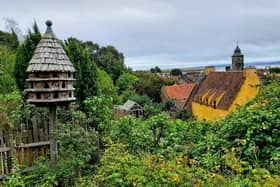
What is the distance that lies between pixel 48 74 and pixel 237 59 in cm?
3021

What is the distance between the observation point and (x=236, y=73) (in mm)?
21719

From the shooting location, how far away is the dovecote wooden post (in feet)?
17.8

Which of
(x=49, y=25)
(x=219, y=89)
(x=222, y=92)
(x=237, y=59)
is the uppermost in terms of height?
(x=237, y=59)

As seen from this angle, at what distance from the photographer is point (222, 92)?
21656 mm

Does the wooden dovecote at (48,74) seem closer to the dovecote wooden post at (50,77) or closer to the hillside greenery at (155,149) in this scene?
the dovecote wooden post at (50,77)

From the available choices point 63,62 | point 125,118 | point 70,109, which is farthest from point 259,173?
point 70,109

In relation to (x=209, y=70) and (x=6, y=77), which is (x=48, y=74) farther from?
(x=209, y=70)

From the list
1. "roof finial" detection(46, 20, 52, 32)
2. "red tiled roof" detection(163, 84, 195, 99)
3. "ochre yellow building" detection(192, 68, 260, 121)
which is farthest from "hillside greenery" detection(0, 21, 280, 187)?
"red tiled roof" detection(163, 84, 195, 99)

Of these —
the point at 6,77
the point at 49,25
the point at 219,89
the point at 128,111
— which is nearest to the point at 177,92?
the point at 219,89

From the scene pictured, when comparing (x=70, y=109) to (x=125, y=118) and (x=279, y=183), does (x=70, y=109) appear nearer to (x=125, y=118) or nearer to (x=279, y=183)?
(x=125, y=118)

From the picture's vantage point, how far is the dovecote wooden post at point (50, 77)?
17.8 ft

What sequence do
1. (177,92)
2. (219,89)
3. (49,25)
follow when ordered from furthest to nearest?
(177,92)
(219,89)
(49,25)

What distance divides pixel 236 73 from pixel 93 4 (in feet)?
42.5

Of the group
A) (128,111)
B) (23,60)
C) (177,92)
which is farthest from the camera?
(177,92)
